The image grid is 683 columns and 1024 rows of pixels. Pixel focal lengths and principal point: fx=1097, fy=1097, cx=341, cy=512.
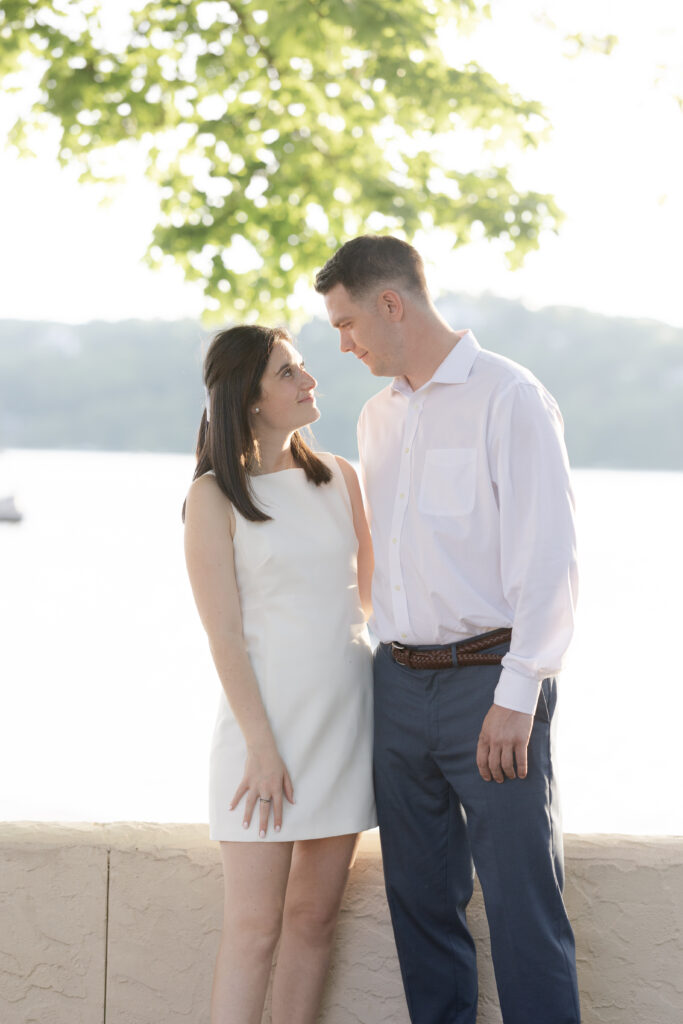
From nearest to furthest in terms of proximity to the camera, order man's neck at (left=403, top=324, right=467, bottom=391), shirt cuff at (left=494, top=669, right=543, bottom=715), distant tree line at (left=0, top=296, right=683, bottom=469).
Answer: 1. shirt cuff at (left=494, top=669, right=543, bottom=715)
2. man's neck at (left=403, top=324, right=467, bottom=391)
3. distant tree line at (left=0, top=296, right=683, bottom=469)

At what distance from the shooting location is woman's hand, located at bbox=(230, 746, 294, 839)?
227cm

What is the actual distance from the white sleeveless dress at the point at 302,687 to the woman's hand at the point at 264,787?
1.0 inches

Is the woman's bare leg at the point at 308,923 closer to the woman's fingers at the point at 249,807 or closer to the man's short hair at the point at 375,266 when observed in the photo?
the woman's fingers at the point at 249,807

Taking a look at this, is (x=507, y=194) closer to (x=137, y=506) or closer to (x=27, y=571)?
(x=27, y=571)

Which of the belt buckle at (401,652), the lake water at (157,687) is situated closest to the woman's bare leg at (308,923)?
the belt buckle at (401,652)

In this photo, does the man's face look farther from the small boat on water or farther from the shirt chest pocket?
the small boat on water

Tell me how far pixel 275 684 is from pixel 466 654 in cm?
41

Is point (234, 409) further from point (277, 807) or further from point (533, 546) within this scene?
point (277, 807)

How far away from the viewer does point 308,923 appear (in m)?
2.35

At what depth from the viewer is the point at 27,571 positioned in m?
26.2

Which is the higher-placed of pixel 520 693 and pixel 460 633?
pixel 460 633

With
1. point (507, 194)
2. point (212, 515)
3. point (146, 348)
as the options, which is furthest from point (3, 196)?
point (146, 348)

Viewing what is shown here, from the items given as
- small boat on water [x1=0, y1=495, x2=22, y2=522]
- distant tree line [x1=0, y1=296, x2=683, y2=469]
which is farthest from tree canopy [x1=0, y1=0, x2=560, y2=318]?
distant tree line [x1=0, y1=296, x2=683, y2=469]

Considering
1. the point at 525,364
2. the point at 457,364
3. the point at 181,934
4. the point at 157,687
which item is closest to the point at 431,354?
the point at 457,364
